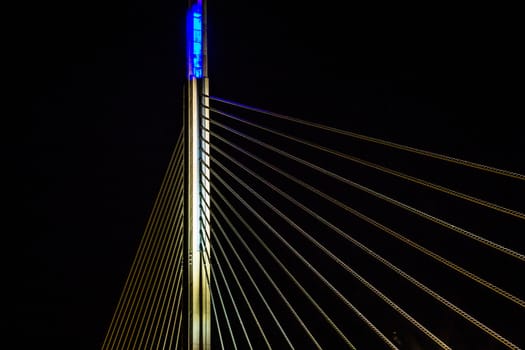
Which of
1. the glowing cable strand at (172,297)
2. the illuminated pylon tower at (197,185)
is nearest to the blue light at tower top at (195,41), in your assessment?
the illuminated pylon tower at (197,185)

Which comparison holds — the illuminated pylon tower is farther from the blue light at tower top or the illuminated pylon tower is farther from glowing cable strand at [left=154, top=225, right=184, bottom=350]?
glowing cable strand at [left=154, top=225, right=184, bottom=350]

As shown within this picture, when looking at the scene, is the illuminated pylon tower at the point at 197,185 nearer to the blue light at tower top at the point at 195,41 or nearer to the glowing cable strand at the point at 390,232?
the blue light at tower top at the point at 195,41

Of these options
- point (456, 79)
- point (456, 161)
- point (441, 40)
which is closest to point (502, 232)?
point (456, 79)

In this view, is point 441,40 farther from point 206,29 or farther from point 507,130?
point 206,29

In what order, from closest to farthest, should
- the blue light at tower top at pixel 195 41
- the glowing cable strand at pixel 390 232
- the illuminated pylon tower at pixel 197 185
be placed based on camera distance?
the glowing cable strand at pixel 390 232 < the illuminated pylon tower at pixel 197 185 < the blue light at tower top at pixel 195 41

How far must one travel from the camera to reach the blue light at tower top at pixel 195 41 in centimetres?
238

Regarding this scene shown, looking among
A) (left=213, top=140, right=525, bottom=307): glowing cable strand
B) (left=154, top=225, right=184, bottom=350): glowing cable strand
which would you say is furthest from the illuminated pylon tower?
(left=154, top=225, right=184, bottom=350): glowing cable strand

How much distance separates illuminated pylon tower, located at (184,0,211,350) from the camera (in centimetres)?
224

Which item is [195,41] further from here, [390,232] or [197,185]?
[390,232]

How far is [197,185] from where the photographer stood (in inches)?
92.4

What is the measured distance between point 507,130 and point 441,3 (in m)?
1.73

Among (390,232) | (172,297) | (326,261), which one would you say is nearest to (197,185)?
(172,297)

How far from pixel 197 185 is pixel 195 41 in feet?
2.20

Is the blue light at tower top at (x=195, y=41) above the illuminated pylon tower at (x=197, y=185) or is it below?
above
